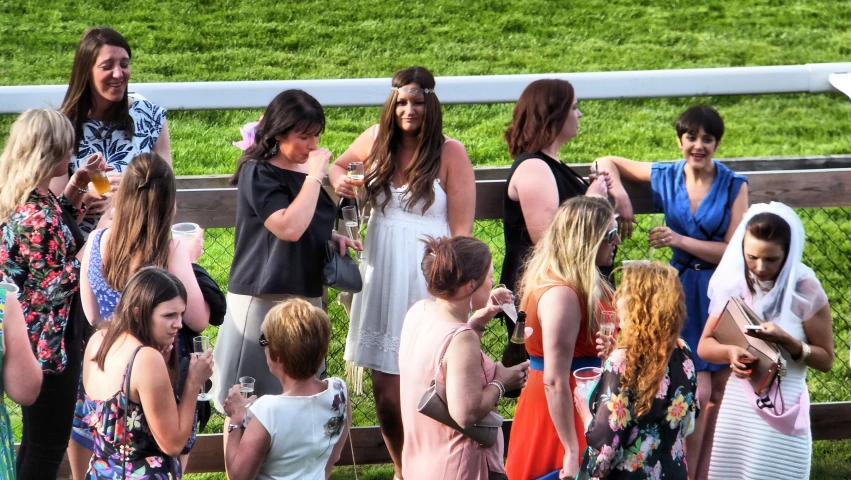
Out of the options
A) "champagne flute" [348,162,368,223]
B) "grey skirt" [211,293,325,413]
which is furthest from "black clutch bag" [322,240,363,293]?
"champagne flute" [348,162,368,223]

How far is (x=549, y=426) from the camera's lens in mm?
4812

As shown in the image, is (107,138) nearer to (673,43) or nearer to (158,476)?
(158,476)

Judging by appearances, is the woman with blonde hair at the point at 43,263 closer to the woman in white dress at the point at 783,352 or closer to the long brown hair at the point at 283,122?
the long brown hair at the point at 283,122

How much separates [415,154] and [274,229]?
0.80m

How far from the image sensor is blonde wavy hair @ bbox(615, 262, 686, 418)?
4250mm

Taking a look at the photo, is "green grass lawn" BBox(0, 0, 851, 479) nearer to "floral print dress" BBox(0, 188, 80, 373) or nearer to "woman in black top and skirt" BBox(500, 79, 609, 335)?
"woman in black top and skirt" BBox(500, 79, 609, 335)

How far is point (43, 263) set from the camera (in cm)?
490

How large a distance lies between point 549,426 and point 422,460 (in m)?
0.65

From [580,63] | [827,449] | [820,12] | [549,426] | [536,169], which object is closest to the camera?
[549,426]

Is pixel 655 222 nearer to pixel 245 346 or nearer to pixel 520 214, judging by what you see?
pixel 520 214

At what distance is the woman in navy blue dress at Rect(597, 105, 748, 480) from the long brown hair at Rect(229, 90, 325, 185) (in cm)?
144

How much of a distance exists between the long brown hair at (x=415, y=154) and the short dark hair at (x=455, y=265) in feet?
3.83

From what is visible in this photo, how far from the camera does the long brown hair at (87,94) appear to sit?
5.62m

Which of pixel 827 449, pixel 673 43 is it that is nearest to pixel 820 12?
pixel 673 43
